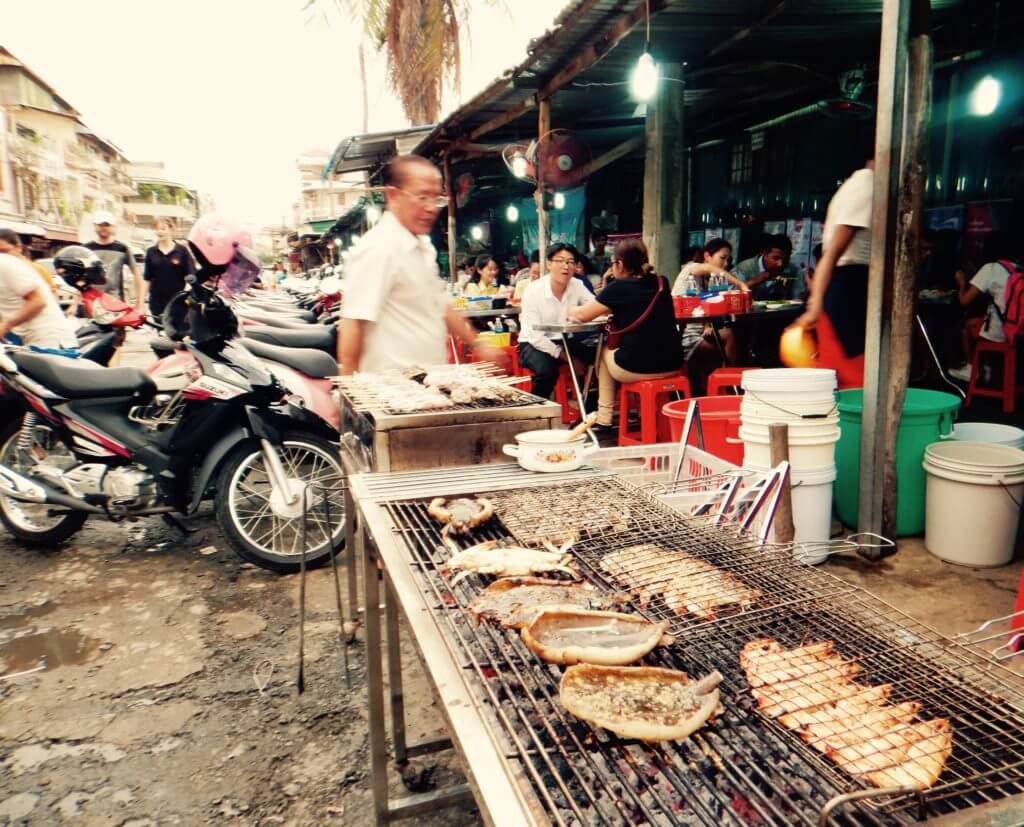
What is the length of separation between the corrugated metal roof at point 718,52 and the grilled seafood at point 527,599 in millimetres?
5761

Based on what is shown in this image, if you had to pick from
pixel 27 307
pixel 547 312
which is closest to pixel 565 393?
pixel 547 312

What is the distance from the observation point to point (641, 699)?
4.38ft

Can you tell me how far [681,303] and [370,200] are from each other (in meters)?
14.8

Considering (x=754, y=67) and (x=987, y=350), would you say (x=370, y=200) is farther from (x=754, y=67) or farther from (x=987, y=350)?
(x=987, y=350)

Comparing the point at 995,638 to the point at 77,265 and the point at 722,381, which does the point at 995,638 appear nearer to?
the point at 722,381

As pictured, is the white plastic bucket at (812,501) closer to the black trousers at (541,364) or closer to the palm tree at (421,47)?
the black trousers at (541,364)

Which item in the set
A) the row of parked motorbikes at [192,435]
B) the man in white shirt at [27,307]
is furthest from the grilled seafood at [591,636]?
the man in white shirt at [27,307]

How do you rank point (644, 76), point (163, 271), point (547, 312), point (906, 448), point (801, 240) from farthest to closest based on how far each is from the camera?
point (801, 240)
point (163, 271)
point (547, 312)
point (644, 76)
point (906, 448)

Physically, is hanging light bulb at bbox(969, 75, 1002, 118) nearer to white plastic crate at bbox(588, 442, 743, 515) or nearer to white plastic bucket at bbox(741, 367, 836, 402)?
white plastic bucket at bbox(741, 367, 836, 402)

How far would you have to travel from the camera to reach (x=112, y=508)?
4922 mm

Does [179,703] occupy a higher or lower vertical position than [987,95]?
lower

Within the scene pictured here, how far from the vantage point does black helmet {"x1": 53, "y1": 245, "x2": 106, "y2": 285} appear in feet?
25.9

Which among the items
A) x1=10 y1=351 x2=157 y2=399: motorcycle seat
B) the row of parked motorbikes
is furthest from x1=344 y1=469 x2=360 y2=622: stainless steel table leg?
x1=10 y1=351 x2=157 y2=399: motorcycle seat

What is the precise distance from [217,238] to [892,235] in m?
4.45
